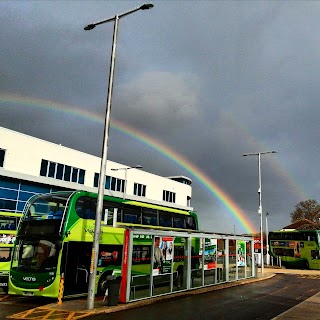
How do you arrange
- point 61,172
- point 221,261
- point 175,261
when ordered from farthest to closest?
point 61,172 < point 221,261 < point 175,261

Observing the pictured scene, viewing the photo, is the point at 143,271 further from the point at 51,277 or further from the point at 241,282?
the point at 241,282

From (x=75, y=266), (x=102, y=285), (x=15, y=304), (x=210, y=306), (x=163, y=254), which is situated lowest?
(x=15, y=304)

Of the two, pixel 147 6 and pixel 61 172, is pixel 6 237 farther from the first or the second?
pixel 61 172

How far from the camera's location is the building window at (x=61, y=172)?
38981mm

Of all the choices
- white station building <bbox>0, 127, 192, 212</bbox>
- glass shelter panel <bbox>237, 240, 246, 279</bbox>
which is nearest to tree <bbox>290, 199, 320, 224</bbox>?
white station building <bbox>0, 127, 192, 212</bbox>

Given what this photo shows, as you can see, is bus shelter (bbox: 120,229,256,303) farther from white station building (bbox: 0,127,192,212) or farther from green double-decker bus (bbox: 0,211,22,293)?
white station building (bbox: 0,127,192,212)

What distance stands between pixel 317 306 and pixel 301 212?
78069mm

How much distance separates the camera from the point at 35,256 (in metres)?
14.2

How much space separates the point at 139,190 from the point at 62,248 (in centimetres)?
4098

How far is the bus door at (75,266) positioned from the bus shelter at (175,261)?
6.11ft

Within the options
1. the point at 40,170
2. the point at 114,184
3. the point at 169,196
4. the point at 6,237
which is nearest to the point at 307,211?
the point at 169,196

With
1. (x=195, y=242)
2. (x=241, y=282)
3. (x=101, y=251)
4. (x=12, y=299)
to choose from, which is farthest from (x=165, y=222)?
(x=12, y=299)

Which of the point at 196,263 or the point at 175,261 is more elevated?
the point at 175,261

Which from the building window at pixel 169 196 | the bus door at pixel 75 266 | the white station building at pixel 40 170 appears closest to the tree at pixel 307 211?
the building window at pixel 169 196
